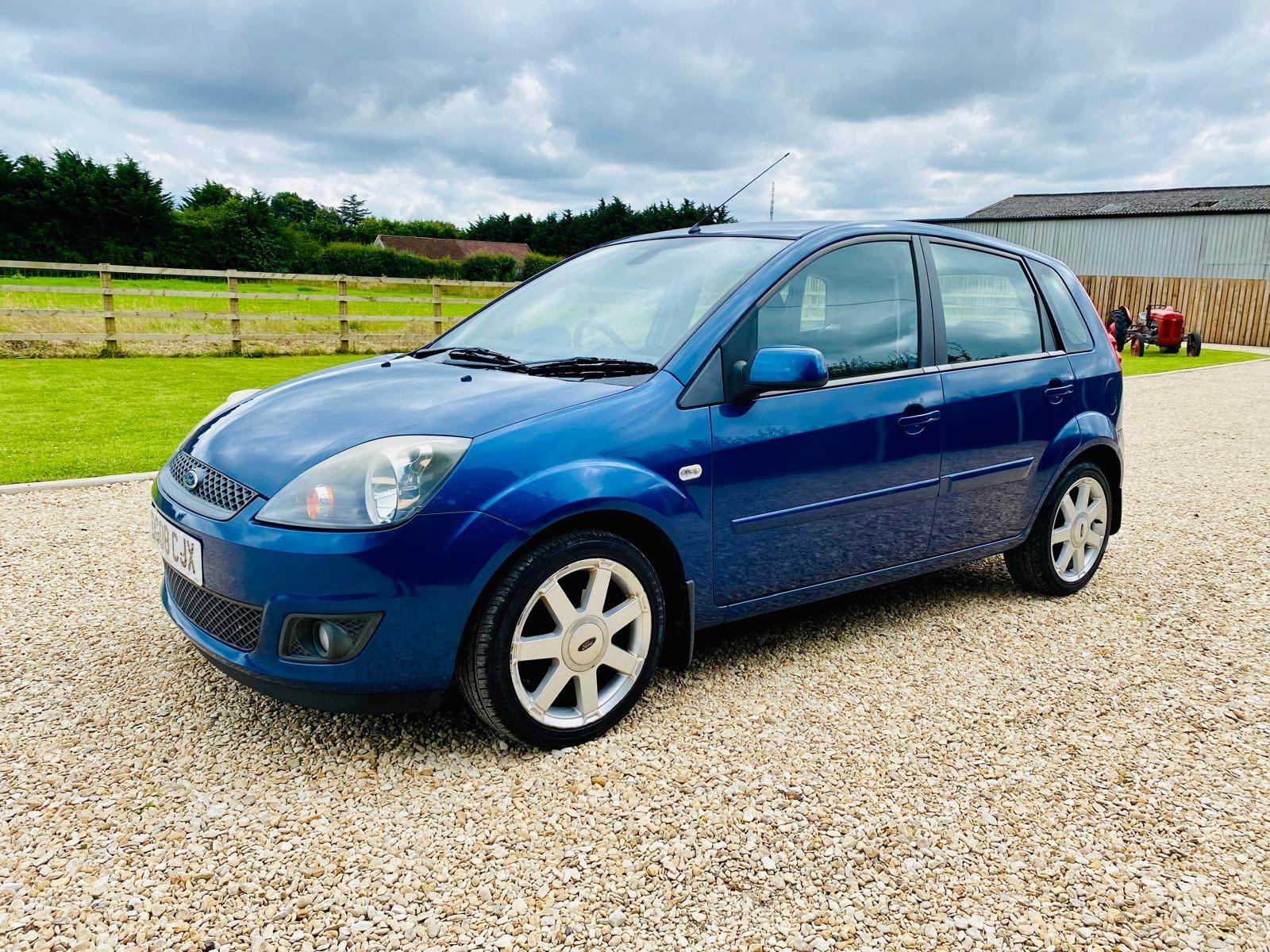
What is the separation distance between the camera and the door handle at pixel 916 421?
12.4ft

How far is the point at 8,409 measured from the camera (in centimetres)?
966

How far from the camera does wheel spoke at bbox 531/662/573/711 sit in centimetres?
298

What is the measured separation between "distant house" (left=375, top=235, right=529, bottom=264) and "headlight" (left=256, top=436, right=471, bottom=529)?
80472 mm

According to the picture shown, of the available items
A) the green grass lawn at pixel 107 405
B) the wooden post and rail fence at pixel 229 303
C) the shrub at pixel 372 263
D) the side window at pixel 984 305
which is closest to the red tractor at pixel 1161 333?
the wooden post and rail fence at pixel 229 303

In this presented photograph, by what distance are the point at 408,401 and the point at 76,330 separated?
14.8 m

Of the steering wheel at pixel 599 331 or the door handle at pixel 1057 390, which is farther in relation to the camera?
the door handle at pixel 1057 390

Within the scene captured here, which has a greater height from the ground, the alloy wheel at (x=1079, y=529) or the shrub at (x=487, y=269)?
the shrub at (x=487, y=269)

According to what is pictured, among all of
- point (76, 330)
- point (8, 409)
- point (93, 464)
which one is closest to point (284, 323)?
point (76, 330)

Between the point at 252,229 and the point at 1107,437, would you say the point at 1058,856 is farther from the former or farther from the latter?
the point at 252,229

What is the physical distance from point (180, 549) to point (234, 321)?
48.9 feet

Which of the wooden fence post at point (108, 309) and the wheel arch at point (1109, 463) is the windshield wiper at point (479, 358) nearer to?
the wheel arch at point (1109, 463)

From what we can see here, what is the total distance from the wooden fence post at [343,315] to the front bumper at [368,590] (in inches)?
616

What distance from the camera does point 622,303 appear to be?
3.82 m

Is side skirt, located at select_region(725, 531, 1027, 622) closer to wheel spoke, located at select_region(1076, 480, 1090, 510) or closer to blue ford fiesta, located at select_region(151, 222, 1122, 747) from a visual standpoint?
blue ford fiesta, located at select_region(151, 222, 1122, 747)
